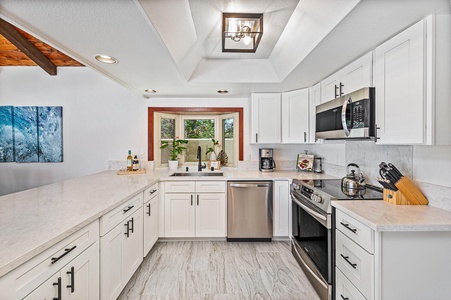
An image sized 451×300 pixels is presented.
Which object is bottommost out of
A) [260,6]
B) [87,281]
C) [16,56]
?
[87,281]

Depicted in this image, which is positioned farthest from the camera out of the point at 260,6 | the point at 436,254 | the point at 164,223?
the point at 164,223

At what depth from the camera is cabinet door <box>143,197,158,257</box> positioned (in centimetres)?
253

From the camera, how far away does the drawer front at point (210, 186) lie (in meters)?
3.04

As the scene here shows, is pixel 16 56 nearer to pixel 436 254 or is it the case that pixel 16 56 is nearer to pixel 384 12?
pixel 384 12

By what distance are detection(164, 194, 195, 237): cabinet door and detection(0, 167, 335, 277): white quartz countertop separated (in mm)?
622

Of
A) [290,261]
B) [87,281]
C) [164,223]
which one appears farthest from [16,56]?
[290,261]

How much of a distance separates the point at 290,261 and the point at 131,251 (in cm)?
174

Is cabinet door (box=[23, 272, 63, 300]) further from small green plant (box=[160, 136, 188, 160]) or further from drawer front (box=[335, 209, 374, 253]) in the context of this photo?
small green plant (box=[160, 136, 188, 160])

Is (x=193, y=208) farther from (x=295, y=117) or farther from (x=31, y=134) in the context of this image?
(x=31, y=134)

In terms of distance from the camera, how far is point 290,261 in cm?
258

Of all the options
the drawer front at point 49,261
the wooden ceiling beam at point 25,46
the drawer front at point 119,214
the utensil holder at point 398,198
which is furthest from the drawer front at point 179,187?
the wooden ceiling beam at point 25,46

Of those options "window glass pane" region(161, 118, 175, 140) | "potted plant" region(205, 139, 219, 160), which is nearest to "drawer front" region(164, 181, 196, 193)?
"potted plant" region(205, 139, 219, 160)

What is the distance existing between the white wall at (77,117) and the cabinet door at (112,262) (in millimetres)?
1995

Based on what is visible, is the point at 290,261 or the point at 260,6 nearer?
the point at 260,6
